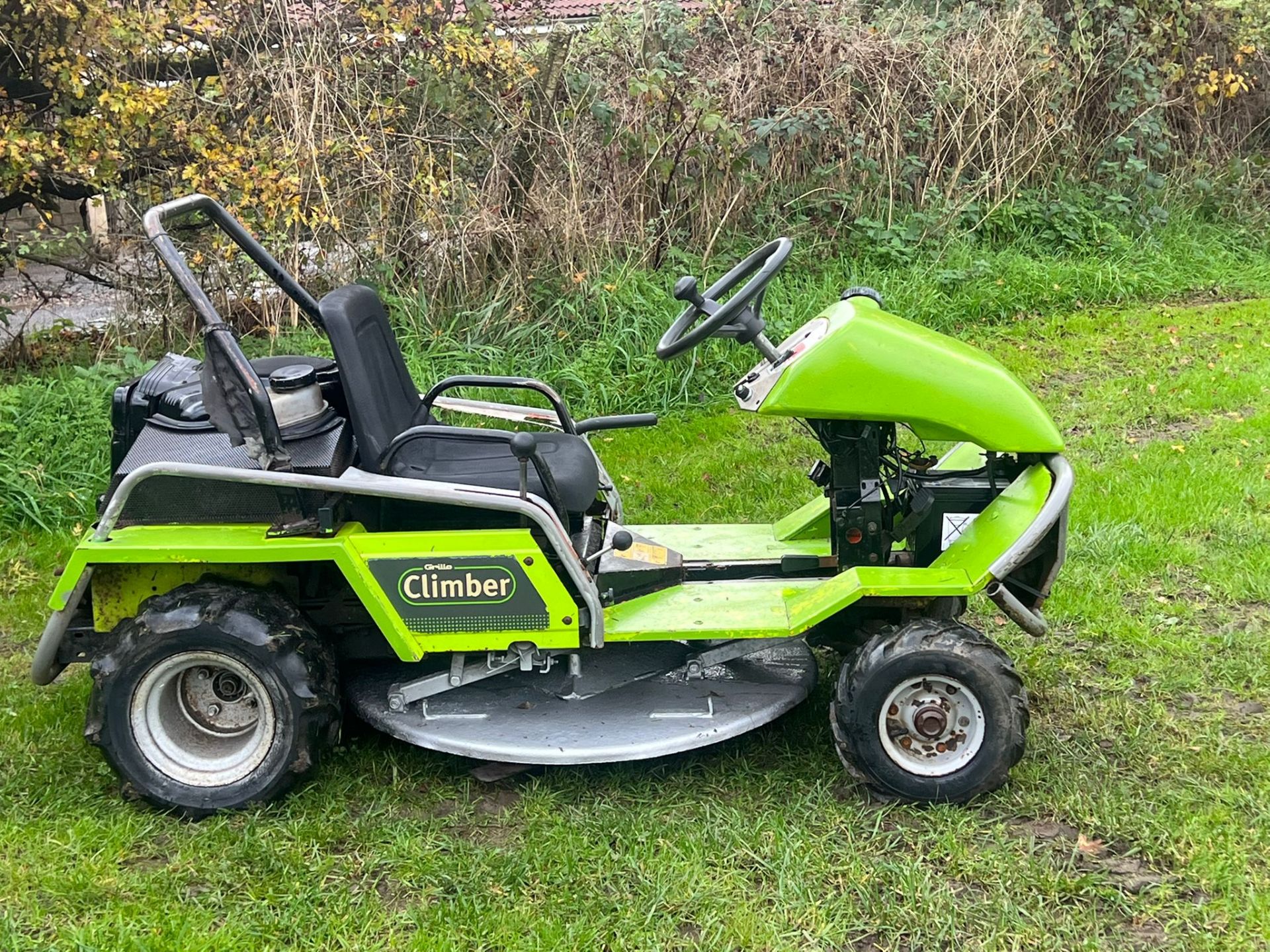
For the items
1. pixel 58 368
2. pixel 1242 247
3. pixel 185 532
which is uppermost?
pixel 185 532

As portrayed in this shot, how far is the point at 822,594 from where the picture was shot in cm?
338

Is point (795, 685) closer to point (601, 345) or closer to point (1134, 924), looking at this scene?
point (1134, 924)

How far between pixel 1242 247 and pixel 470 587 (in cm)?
810

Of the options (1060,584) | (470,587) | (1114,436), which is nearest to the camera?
(470,587)

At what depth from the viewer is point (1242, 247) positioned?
30.5 feet

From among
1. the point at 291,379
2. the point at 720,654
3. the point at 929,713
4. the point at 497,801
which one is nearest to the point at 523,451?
the point at 291,379

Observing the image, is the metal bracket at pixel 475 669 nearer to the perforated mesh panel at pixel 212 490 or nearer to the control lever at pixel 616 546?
the control lever at pixel 616 546

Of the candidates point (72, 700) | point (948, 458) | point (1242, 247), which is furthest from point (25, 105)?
point (1242, 247)

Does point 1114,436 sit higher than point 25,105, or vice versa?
point 25,105

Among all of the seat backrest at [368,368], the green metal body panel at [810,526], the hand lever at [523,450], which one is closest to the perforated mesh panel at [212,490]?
the seat backrest at [368,368]

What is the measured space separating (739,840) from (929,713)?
24.8 inches

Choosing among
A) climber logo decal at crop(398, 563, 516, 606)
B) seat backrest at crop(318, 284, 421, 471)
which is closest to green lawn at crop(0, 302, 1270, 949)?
climber logo decal at crop(398, 563, 516, 606)

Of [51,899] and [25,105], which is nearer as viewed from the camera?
[51,899]

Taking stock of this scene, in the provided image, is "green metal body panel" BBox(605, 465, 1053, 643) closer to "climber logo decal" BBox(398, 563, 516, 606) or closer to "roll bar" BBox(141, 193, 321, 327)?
"climber logo decal" BBox(398, 563, 516, 606)
